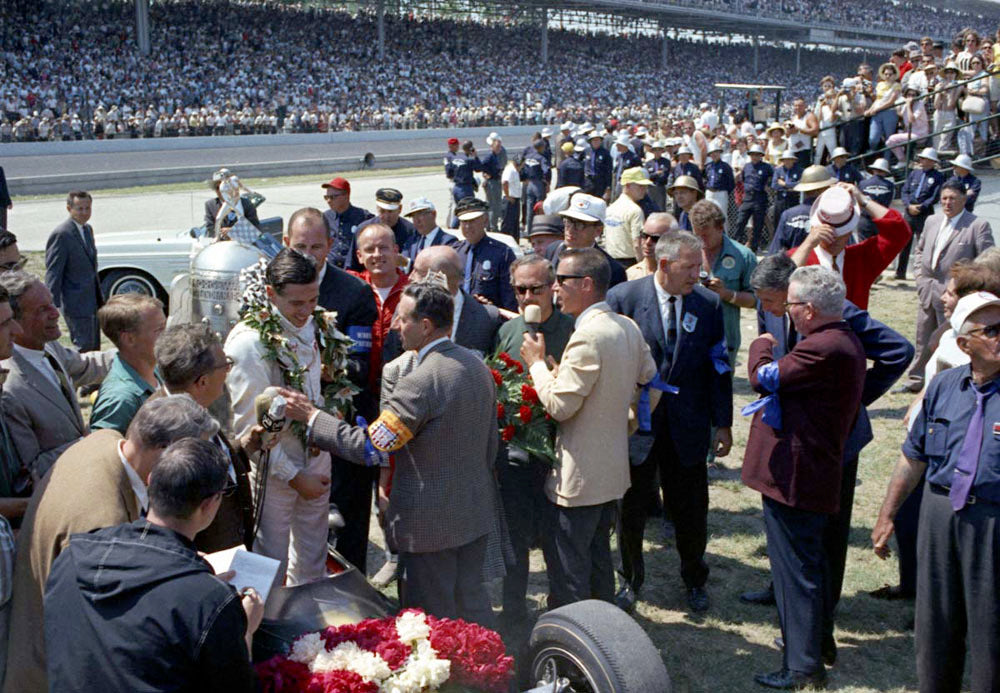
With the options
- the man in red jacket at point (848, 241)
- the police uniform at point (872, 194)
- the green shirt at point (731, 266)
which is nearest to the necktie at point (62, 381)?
the man in red jacket at point (848, 241)

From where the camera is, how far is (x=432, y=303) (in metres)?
3.89

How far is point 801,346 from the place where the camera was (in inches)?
168

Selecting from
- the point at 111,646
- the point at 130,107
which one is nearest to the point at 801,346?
the point at 111,646

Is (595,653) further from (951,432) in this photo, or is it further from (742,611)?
(742,611)

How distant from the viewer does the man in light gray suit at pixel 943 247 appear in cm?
877

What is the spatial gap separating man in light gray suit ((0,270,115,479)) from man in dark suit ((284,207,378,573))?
4.69ft

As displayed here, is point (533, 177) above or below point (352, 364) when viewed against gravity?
above

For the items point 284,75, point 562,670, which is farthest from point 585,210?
point 284,75

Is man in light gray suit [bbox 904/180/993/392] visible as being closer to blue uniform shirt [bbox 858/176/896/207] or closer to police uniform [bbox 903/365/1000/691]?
blue uniform shirt [bbox 858/176/896/207]

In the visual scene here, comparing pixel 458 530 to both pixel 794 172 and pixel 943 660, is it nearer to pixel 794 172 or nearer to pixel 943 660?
pixel 943 660

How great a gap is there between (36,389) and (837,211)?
172 inches

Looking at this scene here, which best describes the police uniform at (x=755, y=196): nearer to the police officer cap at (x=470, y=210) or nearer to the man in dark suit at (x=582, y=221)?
the police officer cap at (x=470, y=210)

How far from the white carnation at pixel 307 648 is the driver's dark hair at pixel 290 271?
1832mm

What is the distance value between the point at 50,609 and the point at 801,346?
3.15 meters
